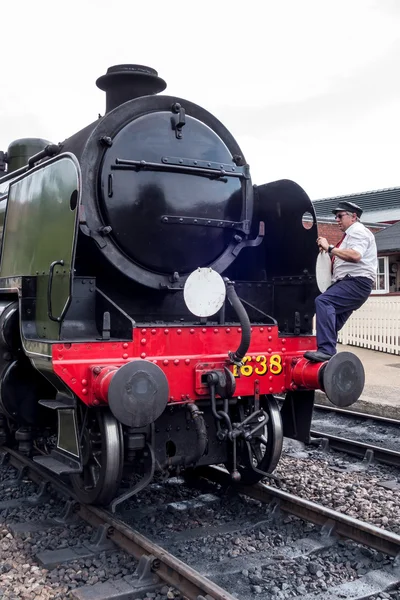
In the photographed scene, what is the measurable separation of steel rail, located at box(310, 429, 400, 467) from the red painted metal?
1.60 m

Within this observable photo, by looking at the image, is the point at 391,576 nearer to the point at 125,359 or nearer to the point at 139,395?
the point at 139,395

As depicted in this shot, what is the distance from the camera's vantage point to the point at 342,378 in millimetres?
4043

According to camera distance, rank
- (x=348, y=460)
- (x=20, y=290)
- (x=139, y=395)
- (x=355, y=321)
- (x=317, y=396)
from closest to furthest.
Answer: (x=139, y=395) → (x=20, y=290) → (x=348, y=460) → (x=317, y=396) → (x=355, y=321)

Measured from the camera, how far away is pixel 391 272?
2258 cm

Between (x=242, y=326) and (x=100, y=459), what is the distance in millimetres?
1172

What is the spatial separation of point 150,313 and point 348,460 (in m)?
2.44

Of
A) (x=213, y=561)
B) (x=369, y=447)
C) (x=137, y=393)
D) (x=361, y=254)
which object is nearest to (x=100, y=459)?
(x=137, y=393)

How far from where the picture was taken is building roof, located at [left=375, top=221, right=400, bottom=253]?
2073 centimetres

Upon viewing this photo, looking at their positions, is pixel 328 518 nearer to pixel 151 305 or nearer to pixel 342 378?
pixel 342 378

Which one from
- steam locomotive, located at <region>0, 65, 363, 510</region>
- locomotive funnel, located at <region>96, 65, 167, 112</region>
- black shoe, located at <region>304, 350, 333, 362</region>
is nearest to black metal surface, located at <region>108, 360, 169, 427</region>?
steam locomotive, located at <region>0, 65, 363, 510</region>

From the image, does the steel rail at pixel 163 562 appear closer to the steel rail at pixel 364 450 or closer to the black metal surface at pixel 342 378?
the black metal surface at pixel 342 378

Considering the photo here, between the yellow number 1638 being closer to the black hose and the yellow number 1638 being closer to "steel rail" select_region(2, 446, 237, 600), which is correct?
the black hose

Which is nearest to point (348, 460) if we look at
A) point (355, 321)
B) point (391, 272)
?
point (355, 321)

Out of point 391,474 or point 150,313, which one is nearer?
point 150,313
